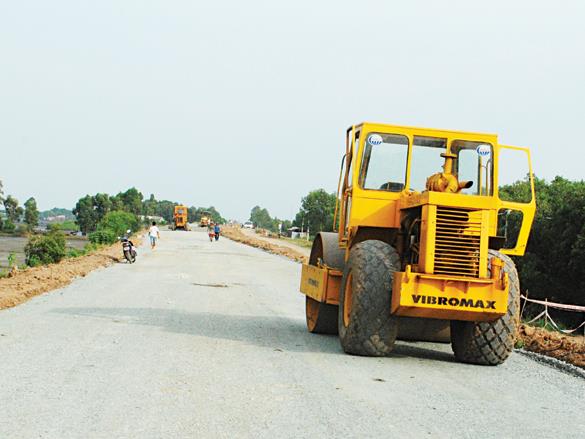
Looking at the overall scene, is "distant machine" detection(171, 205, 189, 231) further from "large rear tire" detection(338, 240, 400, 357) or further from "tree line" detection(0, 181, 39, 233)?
"large rear tire" detection(338, 240, 400, 357)

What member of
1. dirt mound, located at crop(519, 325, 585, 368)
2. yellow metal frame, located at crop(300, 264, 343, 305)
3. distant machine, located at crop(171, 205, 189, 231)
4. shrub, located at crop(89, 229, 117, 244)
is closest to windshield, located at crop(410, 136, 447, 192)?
yellow metal frame, located at crop(300, 264, 343, 305)

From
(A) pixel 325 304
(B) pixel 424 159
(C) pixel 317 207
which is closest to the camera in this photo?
(B) pixel 424 159

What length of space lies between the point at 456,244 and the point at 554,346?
3.79 m

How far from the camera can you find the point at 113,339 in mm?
10672

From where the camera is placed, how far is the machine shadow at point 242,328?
11.0m

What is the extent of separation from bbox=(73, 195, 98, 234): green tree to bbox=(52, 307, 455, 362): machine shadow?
141 metres

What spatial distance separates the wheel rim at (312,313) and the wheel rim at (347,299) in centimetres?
182

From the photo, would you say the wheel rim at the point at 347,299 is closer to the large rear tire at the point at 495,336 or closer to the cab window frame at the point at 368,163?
the cab window frame at the point at 368,163

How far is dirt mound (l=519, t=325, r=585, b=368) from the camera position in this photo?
11.4 meters

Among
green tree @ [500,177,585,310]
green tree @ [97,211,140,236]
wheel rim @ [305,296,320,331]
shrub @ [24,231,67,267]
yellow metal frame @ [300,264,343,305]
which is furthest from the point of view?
green tree @ [97,211,140,236]

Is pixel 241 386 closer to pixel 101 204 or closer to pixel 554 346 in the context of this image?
pixel 554 346

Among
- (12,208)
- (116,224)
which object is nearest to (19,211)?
(12,208)

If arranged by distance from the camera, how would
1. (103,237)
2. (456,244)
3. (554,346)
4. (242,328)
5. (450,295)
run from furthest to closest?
1. (103,237)
2. (242,328)
3. (554,346)
4. (456,244)
5. (450,295)

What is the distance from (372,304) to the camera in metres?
9.84
